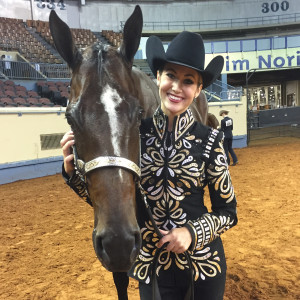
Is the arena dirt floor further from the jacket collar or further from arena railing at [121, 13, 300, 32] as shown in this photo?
arena railing at [121, 13, 300, 32]

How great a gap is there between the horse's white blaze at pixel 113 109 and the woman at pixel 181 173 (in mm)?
244

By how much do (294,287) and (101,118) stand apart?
8.86ft

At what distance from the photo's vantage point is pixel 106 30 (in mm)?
22312

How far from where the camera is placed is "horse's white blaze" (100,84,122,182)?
1080mm

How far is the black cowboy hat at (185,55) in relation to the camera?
4.00 feet

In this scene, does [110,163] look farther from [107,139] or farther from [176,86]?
[176,86]

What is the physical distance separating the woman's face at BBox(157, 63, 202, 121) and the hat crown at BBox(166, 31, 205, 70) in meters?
0.04

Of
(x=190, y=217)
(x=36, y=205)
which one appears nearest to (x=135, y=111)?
(x=190, y=217)

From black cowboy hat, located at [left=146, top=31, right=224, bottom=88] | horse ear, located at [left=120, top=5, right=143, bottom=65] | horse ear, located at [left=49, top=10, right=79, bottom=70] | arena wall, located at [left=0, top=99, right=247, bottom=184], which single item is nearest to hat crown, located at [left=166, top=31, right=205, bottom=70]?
black cowboy hat, located at [left=146, top=31, right=224, bottom=88]

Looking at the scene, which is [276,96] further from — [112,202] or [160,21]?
[112,202]

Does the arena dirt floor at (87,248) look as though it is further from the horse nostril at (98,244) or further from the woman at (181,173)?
the horse nostril at (98,244)

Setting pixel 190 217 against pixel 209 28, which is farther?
pixel 209 28

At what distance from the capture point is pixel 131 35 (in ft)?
4.64

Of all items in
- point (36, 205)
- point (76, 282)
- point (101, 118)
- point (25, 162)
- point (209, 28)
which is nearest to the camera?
point (101, 118)
